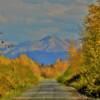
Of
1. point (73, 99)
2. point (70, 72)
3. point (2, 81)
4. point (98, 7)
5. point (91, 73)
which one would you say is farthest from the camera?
point (70, 72)

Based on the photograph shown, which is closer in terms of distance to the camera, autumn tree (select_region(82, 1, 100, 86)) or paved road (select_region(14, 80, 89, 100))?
autumn tree (select_region(82, 1, 100, 86))

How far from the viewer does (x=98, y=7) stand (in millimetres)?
55250

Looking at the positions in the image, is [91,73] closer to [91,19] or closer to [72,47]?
[91,19]

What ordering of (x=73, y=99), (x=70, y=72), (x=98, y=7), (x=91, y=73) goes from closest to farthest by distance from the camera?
(x=98, y=7)
(x=91, y=73)
(x=73, y=99)
(x=70, y=72)

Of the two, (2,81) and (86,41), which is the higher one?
(86,41)

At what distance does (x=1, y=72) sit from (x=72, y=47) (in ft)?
212

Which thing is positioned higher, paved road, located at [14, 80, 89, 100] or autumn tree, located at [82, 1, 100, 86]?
autumn tree, located at [82, 1, 100, 86]

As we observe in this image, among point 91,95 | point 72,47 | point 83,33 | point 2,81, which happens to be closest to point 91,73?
point 83,33

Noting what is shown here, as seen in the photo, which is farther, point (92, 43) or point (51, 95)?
point (51, 95)

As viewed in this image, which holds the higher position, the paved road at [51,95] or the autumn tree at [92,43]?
the autumn tree at [92,43]

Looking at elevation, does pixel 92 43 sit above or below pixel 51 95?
above

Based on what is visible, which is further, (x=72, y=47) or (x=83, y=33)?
(x=72, y=47)

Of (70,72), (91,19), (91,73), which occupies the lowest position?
(70,72)

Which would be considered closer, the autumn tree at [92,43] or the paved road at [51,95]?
the autumn tree at [92,43]
